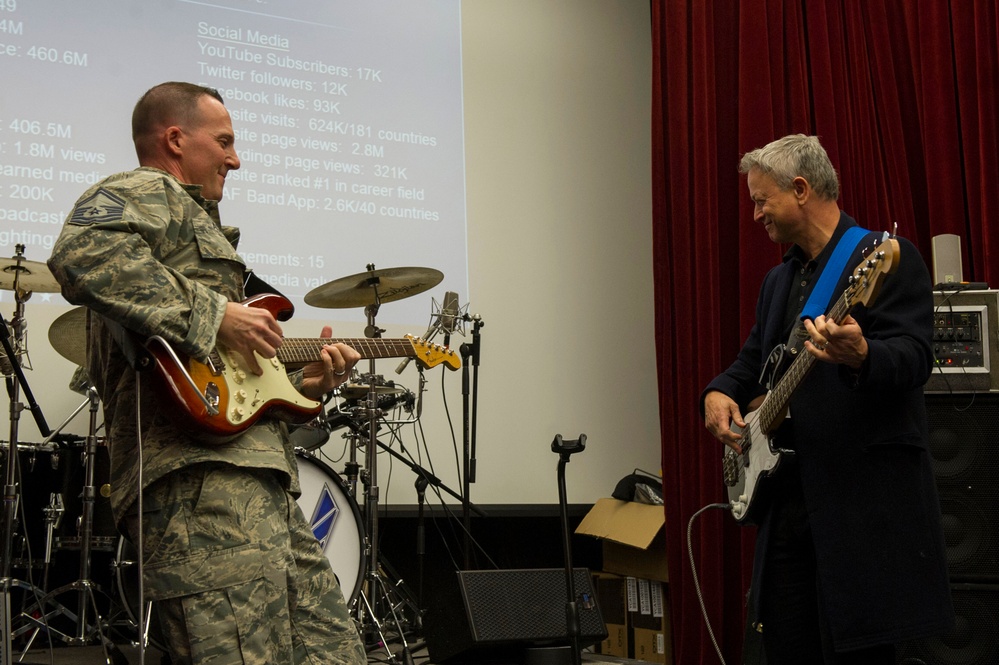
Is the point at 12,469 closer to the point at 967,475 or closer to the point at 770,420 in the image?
the point at 770,420

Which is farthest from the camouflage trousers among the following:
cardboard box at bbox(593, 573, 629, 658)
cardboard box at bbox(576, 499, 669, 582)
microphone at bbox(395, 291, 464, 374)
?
cardboard box at bbox(593, 573, 629, 658)

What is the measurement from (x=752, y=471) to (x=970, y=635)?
3.37 feet

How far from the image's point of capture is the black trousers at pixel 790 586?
2393 millimetres

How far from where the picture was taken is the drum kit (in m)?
3.63

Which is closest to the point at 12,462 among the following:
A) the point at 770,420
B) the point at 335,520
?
the point at 335,520

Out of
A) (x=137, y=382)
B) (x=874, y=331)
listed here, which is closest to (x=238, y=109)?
(x=137, y=382)

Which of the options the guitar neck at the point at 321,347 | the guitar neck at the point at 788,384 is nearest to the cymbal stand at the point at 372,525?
the guitar neck at the point at 321,347

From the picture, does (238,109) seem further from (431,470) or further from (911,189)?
(911,189)

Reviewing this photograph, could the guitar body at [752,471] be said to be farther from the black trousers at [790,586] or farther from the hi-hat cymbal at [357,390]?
the hi-hat cymbal at [357,390]

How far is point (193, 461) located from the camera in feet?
6.12

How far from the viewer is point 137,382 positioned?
1.92 m

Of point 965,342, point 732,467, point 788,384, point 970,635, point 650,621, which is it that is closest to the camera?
point 788,384

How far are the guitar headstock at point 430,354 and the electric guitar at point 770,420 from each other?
94 centimetres

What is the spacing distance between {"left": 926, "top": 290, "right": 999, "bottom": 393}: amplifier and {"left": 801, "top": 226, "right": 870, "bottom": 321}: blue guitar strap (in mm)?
898
